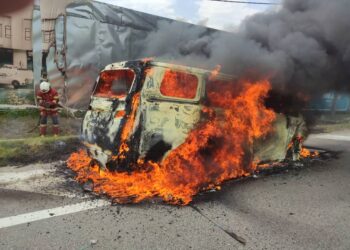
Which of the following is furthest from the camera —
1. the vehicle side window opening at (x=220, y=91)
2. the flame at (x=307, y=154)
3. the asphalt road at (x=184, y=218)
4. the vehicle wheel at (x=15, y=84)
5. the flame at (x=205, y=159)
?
the vehicle wheel at (x=15, y=84)

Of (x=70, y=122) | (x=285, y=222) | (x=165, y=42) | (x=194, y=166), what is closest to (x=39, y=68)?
(x=70, y=122)

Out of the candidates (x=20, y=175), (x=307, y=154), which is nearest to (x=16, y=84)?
(x=20, y=175)

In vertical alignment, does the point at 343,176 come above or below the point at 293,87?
below

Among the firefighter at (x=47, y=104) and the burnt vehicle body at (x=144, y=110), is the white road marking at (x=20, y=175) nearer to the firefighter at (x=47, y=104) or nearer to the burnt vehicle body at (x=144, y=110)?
the burnt vehicle body at (x=144, y=110)

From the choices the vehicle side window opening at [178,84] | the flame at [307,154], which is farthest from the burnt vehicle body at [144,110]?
the flame at [307,154]

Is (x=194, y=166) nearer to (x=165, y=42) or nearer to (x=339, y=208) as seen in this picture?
(x=339, y=208)

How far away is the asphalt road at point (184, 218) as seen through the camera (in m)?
3.31

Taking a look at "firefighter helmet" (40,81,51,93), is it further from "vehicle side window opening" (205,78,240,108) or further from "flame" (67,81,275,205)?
"vehicle side window opening" (205,78,240,108)

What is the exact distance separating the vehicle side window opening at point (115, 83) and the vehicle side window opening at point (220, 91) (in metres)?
1.32

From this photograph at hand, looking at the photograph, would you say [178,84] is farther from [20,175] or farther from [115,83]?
[20,175]

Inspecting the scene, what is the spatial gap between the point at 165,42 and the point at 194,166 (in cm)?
614

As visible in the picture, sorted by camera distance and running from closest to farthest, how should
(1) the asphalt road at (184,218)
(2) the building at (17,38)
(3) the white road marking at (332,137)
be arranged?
1. (1) the asphalt road at (184,218)
2. (2) the building at (17,38)
3. (3) the white road marking at (332,137)

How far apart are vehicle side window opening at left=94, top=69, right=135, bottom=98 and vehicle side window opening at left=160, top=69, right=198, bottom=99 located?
1.71ft

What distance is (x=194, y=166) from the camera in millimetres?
4918
